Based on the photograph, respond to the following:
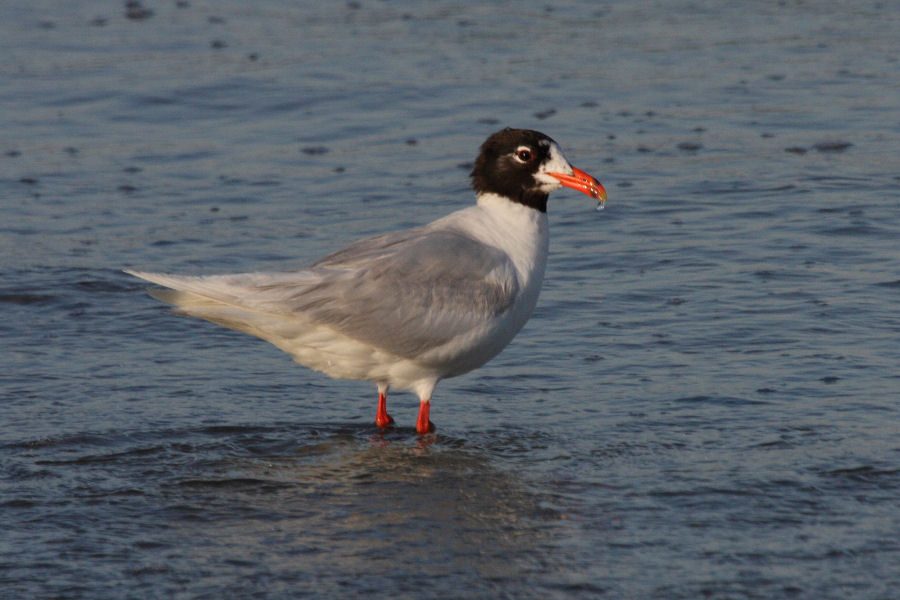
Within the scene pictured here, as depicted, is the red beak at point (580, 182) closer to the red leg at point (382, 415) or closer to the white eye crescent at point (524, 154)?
the white eye crescent at point (524, 154)

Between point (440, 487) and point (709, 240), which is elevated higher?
point (709, 240)

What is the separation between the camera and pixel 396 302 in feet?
25.8

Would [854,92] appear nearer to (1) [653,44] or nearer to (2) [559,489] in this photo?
(1) [653,44]

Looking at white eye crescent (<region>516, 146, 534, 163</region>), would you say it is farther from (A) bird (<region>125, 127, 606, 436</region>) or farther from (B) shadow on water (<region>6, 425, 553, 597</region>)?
(B) shadow on water (<region>6, 425, 553, 597</region>)

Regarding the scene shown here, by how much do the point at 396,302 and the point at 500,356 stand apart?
66.1 inches

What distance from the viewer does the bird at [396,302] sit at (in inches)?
306

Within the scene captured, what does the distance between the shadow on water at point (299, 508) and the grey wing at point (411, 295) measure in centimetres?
65

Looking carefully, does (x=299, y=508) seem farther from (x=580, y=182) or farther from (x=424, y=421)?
(x=580, y=182)

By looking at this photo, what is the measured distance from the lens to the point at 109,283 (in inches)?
420

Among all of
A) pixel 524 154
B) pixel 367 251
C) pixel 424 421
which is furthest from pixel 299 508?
pixel 524 154

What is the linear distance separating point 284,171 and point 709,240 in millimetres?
4148

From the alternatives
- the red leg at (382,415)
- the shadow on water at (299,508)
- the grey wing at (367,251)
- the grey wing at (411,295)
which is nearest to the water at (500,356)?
the shadow on water at (299,508)

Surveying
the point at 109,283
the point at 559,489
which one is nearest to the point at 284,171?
the point at 109,283

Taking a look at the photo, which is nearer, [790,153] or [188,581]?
[188,581]
